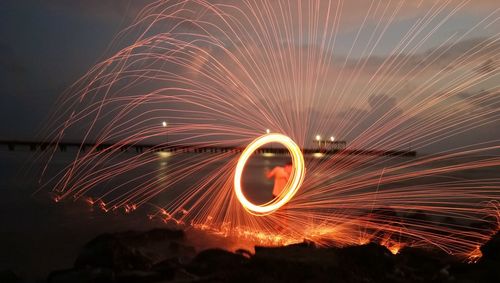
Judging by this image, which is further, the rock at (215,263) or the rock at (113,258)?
the rock at (113,258)

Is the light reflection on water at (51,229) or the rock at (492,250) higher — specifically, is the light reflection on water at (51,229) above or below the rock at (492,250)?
below

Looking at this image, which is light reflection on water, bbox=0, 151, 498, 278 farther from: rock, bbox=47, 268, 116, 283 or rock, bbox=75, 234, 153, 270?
rock, bbox=47, 268, 116, 283

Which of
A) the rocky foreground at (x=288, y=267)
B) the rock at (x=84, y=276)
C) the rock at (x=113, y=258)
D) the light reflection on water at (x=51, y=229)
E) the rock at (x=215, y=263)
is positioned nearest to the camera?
the rocky foreground at (x=288, y=267)

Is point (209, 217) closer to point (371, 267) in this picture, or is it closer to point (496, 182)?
point (371, 267)

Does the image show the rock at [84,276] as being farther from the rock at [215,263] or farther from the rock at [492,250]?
the rock at [492,250]

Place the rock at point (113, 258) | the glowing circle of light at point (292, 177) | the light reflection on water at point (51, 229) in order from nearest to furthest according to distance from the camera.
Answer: the rock at point (113, 258)
the glowing circle of light at point (292, 177)
the light reflection on water at point (51, 229)

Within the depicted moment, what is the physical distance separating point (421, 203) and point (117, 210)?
14663 mm

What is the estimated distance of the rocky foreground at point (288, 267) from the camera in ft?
23.3

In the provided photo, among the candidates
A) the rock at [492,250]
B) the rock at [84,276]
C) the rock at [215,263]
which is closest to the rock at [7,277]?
the rock at [84,276]

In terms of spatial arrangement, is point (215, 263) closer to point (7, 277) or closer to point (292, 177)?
point (292, 177)

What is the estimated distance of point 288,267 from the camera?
7.34 meters

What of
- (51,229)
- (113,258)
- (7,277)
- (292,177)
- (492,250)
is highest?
(292,177)

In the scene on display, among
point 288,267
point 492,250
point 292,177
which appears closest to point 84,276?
point 288,267

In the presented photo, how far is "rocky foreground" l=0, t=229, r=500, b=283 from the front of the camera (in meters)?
7.09
